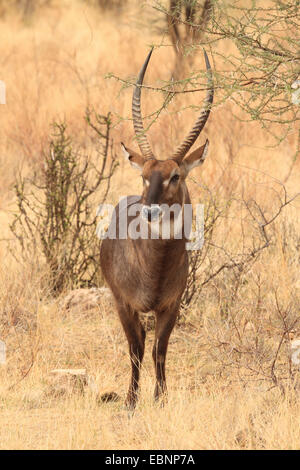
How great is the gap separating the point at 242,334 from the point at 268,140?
216 inches

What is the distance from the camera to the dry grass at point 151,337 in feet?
13.6

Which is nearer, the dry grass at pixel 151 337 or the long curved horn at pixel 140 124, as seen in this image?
the dry grass at pixel 151 337

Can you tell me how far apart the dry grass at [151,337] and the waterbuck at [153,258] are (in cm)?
35

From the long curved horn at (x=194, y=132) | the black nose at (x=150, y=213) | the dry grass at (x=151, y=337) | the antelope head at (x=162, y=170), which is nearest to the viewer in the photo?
the dry grass at (x=151, y=337)

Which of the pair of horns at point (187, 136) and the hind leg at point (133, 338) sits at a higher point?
the pair of horns at point (187, 136)

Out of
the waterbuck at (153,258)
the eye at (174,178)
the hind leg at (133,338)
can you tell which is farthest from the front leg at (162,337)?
the eye at (174,178)

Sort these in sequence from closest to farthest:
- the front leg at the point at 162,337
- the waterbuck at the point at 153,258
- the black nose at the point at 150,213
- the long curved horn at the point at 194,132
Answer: the black nose at the point at 150,213 < the waterbuck at the point at 153,258 < the long curved horn at the point at 194,132 < the front leg at the point at 162,337

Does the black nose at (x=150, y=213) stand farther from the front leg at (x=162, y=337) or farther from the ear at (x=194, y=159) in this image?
the front leg at (x=162, y=337)

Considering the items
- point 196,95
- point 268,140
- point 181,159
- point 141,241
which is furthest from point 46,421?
point 196,95

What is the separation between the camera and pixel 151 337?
6562 millimetres

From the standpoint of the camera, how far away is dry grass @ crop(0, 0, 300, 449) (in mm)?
4137

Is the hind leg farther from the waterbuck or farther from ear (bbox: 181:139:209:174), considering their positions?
ear (bbox: 181:139:209:174)

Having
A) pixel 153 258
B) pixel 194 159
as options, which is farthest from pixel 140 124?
pixel 153 258

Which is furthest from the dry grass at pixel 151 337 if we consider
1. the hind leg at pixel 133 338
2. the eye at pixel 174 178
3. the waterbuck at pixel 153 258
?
the eye at pixel 174 178
